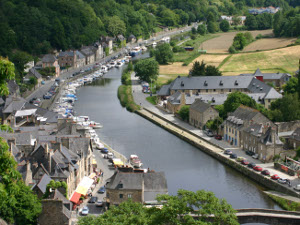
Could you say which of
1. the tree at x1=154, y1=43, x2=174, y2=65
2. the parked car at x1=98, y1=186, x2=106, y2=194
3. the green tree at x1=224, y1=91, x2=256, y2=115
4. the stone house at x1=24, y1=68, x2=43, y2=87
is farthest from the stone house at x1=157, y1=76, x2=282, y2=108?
the parked car at x1=98, y1=186, x2=106, y2=194

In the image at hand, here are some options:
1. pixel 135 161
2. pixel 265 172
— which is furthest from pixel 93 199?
pixel 265 172

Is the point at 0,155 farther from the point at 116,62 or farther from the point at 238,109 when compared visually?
the point at 116,62

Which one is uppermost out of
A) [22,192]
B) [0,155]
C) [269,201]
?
[0,155]

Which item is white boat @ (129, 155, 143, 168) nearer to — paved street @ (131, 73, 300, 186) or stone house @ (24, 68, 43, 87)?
paved street @ (131, 73, 300, 186)

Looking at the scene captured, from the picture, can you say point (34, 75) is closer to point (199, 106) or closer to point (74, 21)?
point (199, 106)

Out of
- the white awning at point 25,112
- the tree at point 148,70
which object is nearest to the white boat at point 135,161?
the white awning at point 25,112

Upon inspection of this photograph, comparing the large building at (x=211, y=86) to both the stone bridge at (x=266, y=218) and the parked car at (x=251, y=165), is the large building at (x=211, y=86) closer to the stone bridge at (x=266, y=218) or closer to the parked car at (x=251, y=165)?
the parked car at (x=251, y=165)

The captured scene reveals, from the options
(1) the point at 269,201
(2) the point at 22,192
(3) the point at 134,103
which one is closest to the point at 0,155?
(2) the point at 22,192
